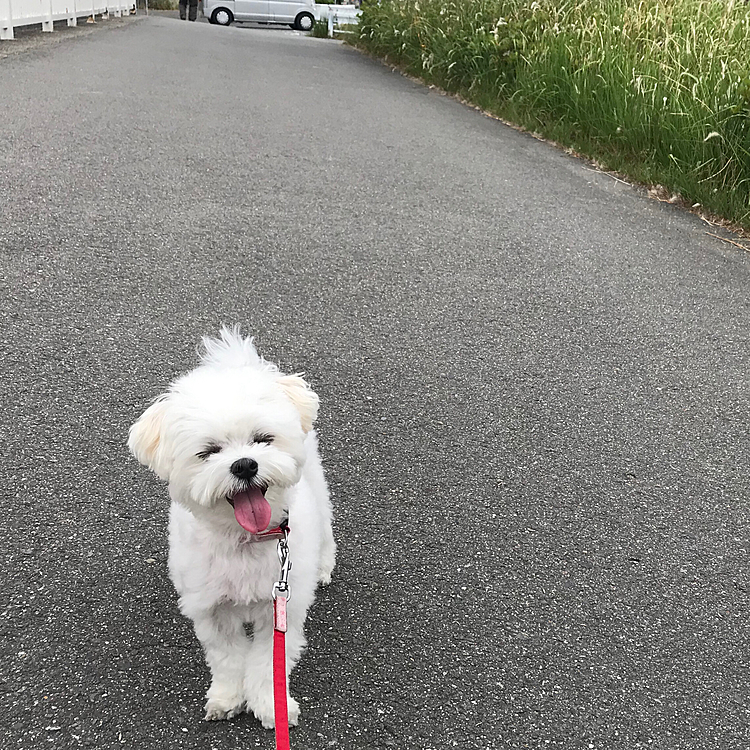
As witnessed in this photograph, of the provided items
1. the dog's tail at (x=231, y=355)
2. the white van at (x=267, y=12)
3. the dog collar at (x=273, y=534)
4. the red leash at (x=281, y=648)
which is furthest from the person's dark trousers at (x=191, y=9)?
the red leash at (x=281, y=648)

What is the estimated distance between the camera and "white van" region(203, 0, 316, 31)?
3172cm

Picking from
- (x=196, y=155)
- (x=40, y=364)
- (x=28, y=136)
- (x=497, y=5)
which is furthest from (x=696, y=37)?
(x=40, y=364)

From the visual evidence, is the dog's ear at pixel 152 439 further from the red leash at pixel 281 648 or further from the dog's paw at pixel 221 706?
the dog's paw at pixel 221 706

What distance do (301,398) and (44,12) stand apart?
15.5m

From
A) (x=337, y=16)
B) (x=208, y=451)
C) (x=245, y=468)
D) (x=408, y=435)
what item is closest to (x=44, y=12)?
(x=408, y=435)

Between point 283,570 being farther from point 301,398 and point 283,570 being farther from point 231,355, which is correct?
point 231,355

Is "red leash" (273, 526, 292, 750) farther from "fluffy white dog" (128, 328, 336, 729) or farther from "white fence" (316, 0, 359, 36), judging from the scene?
"white fence" (316, 0, 359, 36)

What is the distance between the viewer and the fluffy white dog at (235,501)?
6.24 feet

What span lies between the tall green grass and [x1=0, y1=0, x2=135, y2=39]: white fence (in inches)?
277

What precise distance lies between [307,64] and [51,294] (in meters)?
12.1

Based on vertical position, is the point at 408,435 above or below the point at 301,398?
below

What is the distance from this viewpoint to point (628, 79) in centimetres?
824

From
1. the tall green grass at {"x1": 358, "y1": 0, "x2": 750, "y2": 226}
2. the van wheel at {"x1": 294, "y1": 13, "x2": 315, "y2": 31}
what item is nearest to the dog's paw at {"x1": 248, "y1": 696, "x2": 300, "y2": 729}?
the tall green grass at {"x1": 358, "y1": 0, "x2": 750, "y2": 226}

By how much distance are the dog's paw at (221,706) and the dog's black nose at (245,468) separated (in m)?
0.72
